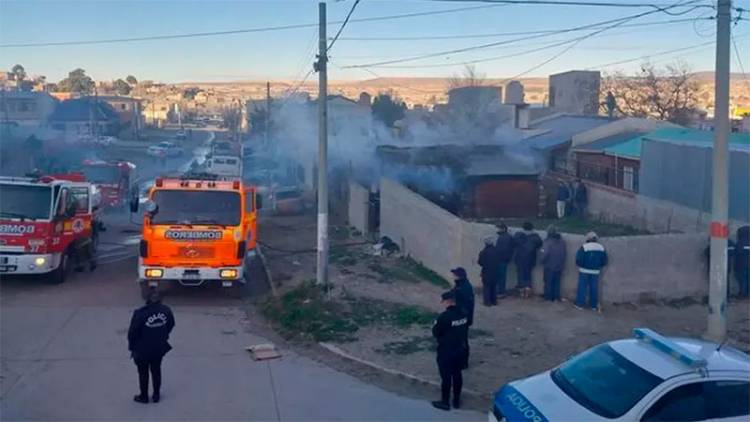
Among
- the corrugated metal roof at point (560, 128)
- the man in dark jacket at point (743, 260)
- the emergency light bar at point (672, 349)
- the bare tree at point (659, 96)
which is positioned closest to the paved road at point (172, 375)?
the emergency light bar at point (672, 349)

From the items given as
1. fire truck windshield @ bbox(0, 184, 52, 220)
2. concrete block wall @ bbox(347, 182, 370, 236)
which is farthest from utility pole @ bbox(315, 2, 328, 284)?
concrete block wall @ bbox(347, 182, 370, 236)

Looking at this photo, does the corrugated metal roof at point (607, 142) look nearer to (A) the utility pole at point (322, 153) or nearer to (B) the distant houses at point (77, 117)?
(A) the utility pole at point (322, 153)

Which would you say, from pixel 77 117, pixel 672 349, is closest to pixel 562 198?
pixel 672 349

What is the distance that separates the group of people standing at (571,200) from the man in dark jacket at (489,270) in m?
12.7

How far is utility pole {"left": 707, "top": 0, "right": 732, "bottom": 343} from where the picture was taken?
11258mm

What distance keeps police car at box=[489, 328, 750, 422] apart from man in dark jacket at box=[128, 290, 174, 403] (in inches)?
159

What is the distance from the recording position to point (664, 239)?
14.7m

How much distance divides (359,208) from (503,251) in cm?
1069

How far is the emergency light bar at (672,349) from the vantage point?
251 inches

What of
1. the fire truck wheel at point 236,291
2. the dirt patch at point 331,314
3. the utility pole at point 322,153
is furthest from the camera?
the fire truck wheel at point 236,291

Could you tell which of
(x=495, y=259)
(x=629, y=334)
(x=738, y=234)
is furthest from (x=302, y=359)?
(x=738, y=234)

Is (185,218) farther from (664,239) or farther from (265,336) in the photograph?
(664,239)

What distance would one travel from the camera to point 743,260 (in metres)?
14.9

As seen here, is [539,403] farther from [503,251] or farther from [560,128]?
[560,128]
